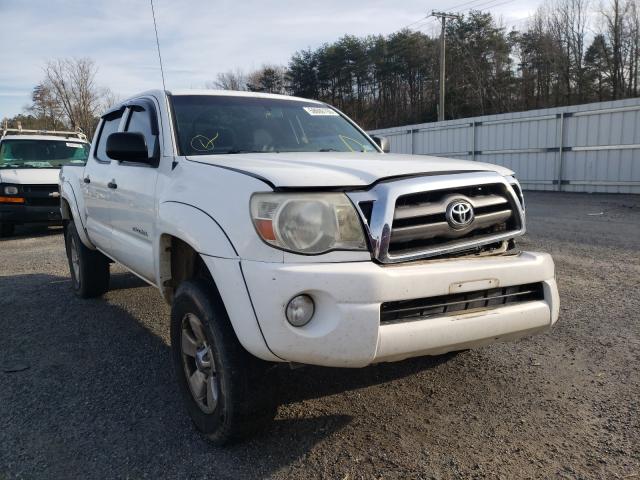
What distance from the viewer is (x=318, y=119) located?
4043 mm

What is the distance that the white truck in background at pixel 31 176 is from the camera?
9969 mm

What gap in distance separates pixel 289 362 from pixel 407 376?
133 centimetres

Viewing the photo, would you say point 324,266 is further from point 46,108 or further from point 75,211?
point 46,108

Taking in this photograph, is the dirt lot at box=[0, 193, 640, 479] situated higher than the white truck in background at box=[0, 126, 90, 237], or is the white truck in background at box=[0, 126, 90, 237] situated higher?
the white truck in background at box=[0, 126, 90, 237]

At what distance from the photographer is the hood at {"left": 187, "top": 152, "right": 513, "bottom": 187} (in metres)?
2.34

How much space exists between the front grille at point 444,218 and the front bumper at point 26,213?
30.6 feet

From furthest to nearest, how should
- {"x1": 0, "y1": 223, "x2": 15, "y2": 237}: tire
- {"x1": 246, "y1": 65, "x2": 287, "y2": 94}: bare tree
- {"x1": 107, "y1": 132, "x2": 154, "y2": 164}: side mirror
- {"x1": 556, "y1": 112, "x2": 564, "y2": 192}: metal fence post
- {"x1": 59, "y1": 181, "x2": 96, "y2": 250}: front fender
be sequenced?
{"x1": 246, "y1": 65, "x2": 287, "y2": 94}: bare tree, {"x1": 556, "y1": 112, "x2": 564, "y2": 192}: metal fence post, {"x1": 0, "y1": 223, "x2": 15, "y2": 237}: tire, {"x1": 59, "y1": 181, "x2": 96, "y2": 250}: front fender, {"x1": 107, "y1": 132, "x2": 154, "y2": 164}: side mirror

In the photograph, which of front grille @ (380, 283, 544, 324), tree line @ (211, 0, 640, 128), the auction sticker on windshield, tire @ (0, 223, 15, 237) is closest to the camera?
front grille @ (380, 283, 544, 324)

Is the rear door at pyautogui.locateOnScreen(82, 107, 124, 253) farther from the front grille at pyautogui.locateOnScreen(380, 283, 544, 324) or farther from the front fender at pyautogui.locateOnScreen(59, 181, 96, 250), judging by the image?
the front grille at pyautogui.locateOnScreen(380, 283, 544, 324)

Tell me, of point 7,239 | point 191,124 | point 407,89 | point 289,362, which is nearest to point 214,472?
point 289,362

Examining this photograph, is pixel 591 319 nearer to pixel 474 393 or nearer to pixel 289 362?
pixel 474 393

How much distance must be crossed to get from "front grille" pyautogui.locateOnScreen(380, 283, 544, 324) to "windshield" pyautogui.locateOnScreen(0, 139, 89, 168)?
33.4 feet

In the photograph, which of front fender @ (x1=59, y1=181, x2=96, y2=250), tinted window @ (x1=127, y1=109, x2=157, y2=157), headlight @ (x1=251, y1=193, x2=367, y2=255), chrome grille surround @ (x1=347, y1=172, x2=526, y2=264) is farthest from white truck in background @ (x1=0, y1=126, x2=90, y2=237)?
chrome grille surround @ (x1=347, y1=172, x2=526, y2=264)

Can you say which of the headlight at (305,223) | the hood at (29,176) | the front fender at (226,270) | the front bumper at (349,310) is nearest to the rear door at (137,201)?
the front fender at (226,270)
